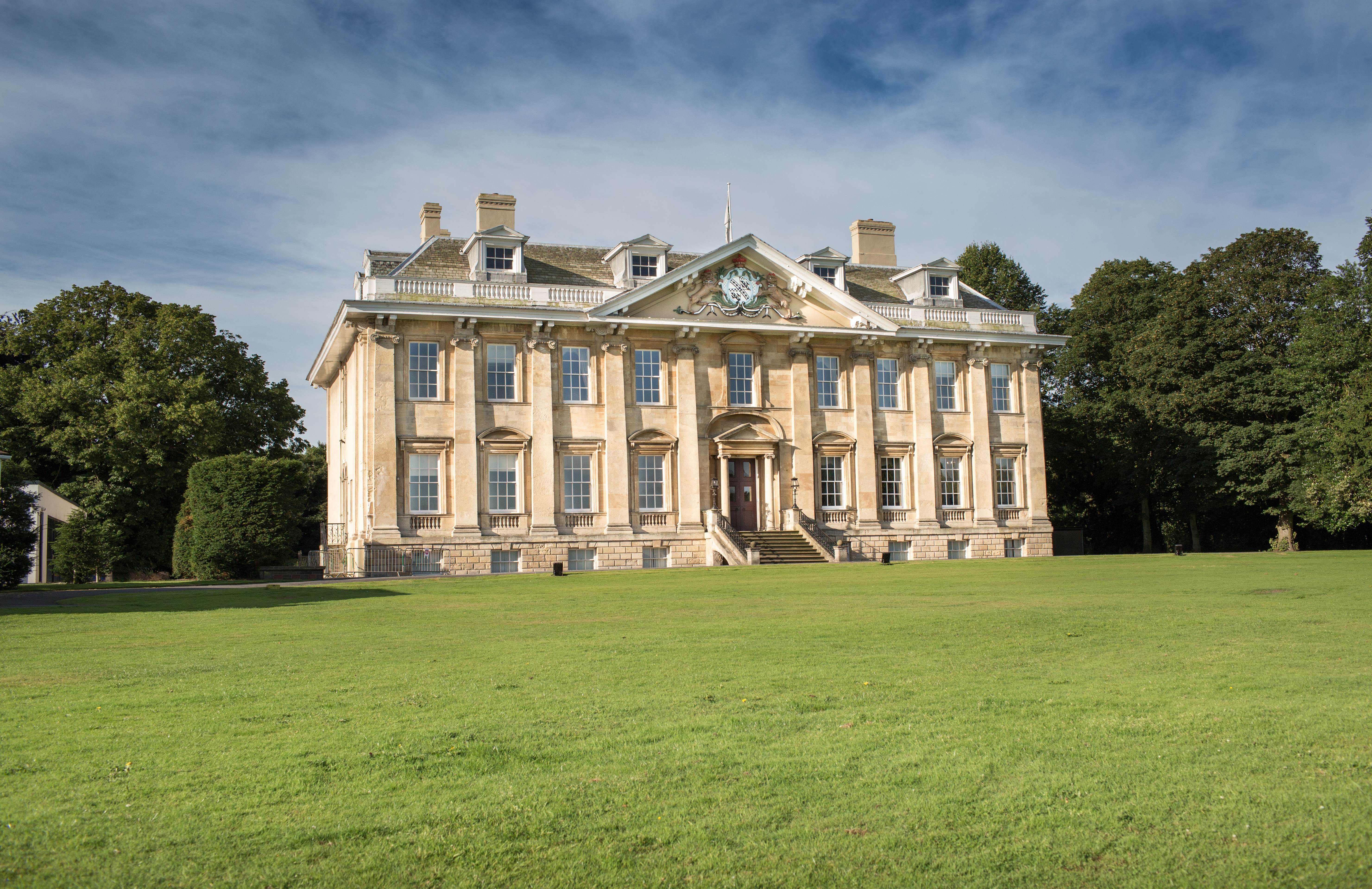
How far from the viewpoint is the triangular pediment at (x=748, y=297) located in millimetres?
39500

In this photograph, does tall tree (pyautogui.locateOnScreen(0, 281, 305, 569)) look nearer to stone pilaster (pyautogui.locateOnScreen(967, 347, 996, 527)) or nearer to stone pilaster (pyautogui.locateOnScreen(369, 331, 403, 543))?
stone pilaster (pyautogui.locateOnScreen(369, 331, 403, 543))

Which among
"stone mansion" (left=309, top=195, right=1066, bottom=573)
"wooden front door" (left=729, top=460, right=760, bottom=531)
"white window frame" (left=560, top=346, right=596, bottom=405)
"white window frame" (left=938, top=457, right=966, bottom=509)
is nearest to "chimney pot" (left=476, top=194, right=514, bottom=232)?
"stone mansion" (left=309, top=195, right=1066, bottom=573)

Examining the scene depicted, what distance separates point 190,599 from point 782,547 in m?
19.9

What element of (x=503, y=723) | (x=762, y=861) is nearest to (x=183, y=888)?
(x=762, y=861)

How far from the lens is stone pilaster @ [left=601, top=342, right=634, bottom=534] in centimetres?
3872

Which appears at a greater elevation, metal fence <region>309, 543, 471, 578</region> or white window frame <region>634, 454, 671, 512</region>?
white window frame <region>634, 454, 671, 512</region>

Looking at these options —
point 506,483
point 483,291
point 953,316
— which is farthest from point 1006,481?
point 483,291

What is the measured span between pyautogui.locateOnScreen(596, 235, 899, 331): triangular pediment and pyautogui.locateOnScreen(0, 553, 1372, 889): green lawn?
26.2 metres

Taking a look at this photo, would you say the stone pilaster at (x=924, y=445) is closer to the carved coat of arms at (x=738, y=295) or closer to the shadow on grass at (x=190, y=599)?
the carved coat of arms at (x=738, y=295)

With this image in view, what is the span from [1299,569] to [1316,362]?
67.0 feet

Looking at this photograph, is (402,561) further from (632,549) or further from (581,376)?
(581,376)

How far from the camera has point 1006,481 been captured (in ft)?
145

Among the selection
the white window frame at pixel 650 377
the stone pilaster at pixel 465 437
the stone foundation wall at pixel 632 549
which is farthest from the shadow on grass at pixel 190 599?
the white window frame at pixel 650 377

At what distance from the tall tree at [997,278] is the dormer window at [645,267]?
23.2 m
